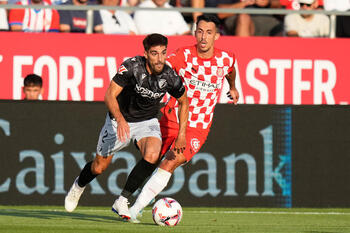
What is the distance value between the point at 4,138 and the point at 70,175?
1086 millimetres

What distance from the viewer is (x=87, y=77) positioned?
46.8ft

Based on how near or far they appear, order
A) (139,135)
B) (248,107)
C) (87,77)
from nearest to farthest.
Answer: (139,135), (248,107), (87,77)

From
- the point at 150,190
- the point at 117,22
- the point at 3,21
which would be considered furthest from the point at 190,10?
the point at 150,190

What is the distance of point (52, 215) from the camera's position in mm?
11344

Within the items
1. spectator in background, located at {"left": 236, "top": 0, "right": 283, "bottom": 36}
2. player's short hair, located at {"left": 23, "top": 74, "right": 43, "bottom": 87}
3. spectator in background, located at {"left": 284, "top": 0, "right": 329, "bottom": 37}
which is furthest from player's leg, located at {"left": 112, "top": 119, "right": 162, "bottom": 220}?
spectator in background, located at {"left": 284, "top": 0, "right": 329, "bottom": 37}

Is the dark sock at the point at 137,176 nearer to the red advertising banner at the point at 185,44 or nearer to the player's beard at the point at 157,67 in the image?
the player's beard at the point at 157,67

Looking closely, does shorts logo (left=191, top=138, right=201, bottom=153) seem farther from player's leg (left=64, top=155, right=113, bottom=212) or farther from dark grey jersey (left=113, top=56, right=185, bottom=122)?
player's leg (left=64, top=155, right=113, bottom=212)

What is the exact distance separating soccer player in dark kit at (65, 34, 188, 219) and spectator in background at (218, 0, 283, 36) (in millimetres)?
4714

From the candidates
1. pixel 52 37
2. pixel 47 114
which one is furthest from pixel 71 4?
pixel 47 114

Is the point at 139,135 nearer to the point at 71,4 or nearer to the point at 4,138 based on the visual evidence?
the point at 4,138

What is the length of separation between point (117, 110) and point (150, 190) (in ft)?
3.46

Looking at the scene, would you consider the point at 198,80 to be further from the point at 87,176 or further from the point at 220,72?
the point at 87,176

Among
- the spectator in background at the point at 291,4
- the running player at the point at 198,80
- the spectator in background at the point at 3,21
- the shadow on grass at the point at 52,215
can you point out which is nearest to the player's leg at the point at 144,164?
the running player at the point at 198,80

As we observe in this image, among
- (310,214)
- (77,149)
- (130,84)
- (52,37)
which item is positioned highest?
(52,37)
